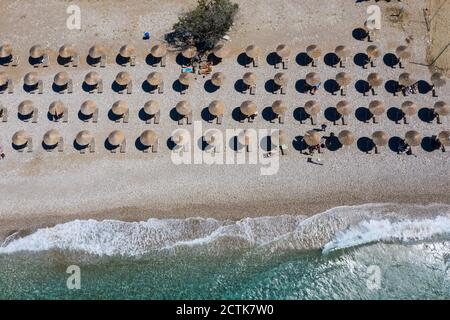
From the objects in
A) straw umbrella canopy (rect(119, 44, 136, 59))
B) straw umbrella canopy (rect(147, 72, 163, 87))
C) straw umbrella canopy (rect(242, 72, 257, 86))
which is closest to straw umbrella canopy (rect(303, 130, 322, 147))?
straw umbrella canopy (rect(242, 72, 257, 86))

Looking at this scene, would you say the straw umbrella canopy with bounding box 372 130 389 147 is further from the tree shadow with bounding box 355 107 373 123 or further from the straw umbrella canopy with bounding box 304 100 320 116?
the straw umbrella canopy with bounding box 304 100 320 116

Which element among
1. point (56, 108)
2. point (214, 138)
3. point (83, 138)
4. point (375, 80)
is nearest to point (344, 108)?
point (375, 80)

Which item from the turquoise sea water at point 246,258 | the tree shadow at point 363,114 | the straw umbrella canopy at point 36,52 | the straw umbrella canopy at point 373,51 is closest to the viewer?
the turquoise sea water at point 246,258

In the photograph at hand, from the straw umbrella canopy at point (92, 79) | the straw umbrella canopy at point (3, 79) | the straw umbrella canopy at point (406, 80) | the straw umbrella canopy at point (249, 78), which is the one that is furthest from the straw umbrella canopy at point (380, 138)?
the straw umbrella canopy at point (3, 79)

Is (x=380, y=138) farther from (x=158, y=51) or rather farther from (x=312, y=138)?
(x=158, y=51)

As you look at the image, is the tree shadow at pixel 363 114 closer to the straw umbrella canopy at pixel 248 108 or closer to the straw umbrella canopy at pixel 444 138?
the straw umbrella canopy at pixel 444 138
